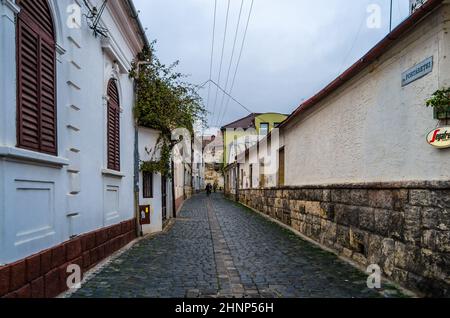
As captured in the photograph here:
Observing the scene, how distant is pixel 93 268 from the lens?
250 inches

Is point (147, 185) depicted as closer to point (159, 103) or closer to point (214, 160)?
point (159, 103)

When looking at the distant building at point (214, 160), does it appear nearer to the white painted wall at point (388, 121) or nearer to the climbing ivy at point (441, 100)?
the white painted wall at point (388, 121)

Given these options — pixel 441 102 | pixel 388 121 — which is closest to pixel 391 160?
pixel 388 121

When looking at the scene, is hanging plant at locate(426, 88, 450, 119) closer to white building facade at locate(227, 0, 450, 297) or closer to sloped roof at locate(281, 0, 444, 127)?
white building facade at locate(227, 0, 450, 297)

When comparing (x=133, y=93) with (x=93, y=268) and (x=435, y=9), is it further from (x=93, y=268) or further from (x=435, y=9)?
(x=435, y=9)

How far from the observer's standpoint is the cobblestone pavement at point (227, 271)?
504cm

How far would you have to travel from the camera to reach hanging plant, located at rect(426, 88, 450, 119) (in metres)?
4.58

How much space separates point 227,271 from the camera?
246 inches

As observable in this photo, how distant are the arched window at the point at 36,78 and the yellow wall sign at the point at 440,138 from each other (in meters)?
4.53

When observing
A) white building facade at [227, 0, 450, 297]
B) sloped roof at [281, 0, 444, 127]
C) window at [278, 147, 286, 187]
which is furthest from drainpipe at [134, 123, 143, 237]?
window at [278, 147, 286, 187]

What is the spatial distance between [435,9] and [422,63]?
2.15ft

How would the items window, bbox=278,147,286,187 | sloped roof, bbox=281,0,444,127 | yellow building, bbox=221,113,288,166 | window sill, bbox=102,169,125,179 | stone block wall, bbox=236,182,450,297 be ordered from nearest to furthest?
1. stone block wall, bbox=236,182,450,297
2. sloped roof, bbox=281,0,444,127
3. window sill, bbox=102,169,125,179
4. window, bbox=278,147,286,187
5. yellow building, bbox=221,113,288,166

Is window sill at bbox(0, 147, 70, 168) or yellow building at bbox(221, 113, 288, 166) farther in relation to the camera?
yellow building at bbox(221, 113, 288, 166)

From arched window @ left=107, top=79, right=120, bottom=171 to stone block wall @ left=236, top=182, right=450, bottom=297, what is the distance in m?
4.42
